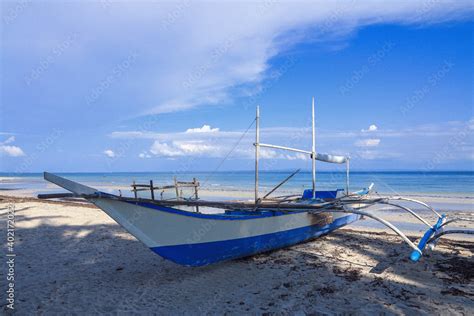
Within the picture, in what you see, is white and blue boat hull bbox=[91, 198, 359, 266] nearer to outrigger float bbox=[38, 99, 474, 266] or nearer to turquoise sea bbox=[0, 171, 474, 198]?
outrigger float bbox=[38, 99, 474, 266]

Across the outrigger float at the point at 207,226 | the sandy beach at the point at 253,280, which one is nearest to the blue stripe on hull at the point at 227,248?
the outrigger float at the point at 207,226

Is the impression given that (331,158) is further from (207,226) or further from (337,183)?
(337,183)

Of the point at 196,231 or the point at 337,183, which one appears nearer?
the point at 196,231

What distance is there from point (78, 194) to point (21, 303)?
1.85 metres

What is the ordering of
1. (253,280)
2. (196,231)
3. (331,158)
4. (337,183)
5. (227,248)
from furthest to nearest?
(337,183), (331,158), (227,248), (253,280), (196,231)

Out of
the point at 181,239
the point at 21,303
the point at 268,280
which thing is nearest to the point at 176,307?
the point at 181,239

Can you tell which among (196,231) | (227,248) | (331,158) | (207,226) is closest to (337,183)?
(331,158)

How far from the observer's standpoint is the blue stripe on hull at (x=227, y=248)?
543 cm

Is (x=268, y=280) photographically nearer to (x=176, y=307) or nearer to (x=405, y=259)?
(x=176, y=307)

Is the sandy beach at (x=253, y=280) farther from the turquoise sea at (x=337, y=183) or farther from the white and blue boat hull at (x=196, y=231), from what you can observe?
the turquoise sea at (x=337, y=183)

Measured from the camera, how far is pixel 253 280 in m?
5.73

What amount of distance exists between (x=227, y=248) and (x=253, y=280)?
71 centimetres

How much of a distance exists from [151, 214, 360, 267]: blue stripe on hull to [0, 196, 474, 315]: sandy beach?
266 mm

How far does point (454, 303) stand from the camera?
185 inches
